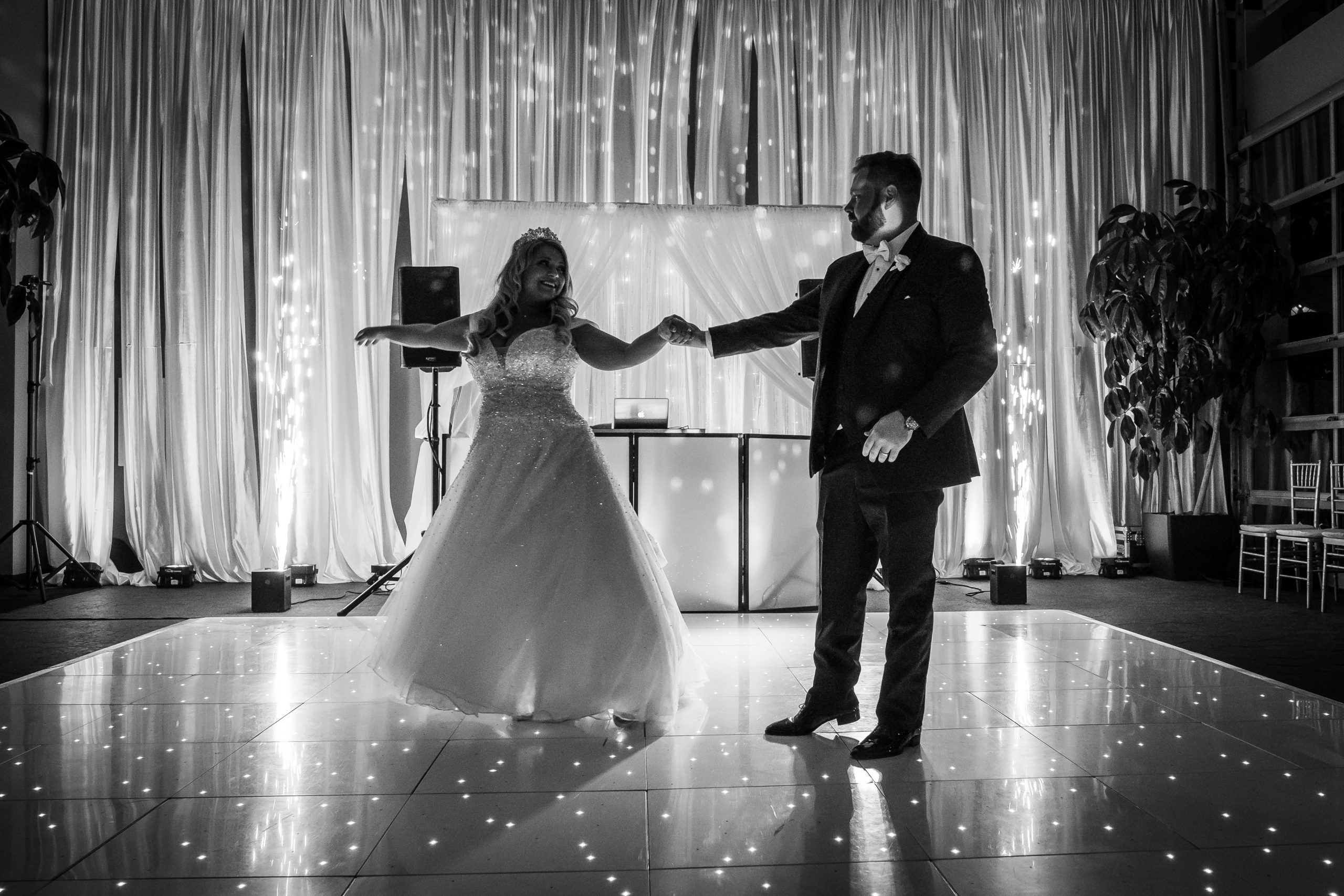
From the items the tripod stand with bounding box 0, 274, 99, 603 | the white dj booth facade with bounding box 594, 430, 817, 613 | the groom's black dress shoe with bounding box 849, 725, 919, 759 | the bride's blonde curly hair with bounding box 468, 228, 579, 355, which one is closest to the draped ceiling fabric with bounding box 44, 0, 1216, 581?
the tripod stand with bounding box 0, 274, 99, 603

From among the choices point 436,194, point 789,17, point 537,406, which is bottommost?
point 537,406

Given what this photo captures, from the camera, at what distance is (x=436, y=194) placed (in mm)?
6871

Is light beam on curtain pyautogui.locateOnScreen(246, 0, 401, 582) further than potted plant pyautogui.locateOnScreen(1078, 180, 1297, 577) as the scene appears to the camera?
Yes

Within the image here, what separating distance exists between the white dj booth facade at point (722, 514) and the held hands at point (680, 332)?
229 centimetres

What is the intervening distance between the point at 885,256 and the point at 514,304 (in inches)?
49.8

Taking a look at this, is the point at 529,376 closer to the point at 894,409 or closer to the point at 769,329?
the point at 769,329

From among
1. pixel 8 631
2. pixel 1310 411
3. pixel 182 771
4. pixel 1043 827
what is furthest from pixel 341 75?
pixel 1310 411

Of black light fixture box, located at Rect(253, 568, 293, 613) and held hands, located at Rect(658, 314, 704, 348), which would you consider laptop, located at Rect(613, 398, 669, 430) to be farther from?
held hands, located at Rect(658, 314, 704, 348)

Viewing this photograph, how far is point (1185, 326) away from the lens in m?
6.36

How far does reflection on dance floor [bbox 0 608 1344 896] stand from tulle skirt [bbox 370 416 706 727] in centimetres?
9

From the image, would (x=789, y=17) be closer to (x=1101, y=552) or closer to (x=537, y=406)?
(x=1101, y=552)

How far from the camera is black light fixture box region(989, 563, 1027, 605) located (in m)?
5.56

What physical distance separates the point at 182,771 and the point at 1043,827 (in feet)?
6.73

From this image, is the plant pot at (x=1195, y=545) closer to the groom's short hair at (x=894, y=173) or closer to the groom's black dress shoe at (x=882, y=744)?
the groom's black dress shoe at (x=882, y=744)
